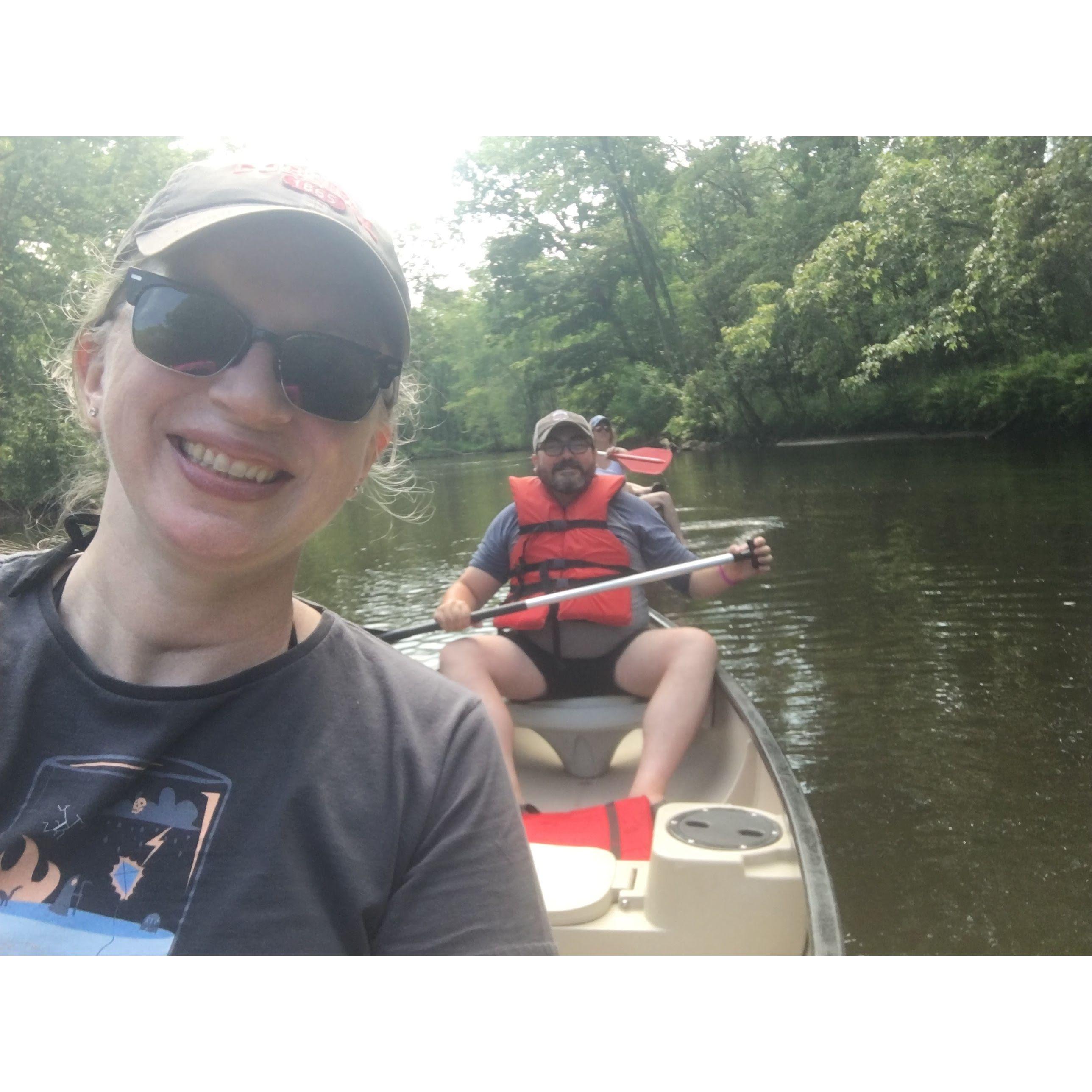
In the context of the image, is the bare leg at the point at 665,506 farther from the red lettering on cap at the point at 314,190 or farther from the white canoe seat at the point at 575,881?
the red lettering on cap at the point at 314,190

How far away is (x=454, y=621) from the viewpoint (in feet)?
7.22

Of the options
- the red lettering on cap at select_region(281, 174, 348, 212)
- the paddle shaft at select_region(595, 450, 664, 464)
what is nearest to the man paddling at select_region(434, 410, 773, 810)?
the red lettering on cap at select_region(281, 174, 348, 212)

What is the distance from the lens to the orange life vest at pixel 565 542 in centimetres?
226

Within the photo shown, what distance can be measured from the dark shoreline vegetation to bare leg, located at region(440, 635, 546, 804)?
461mm

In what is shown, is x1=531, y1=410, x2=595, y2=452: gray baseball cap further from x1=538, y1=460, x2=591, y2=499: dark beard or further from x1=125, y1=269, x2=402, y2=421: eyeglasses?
x1=125, y1=269, x2=402, y2=421: eyeglasses

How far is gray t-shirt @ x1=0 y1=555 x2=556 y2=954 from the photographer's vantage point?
520mm

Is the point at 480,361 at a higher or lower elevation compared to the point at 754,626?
higher

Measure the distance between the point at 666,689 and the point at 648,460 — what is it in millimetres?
2711

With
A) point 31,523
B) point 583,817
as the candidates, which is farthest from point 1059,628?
point 31,523

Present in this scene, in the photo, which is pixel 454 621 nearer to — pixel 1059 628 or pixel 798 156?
pixel 798 156

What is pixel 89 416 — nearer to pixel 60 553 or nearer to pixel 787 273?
pixel 60 553

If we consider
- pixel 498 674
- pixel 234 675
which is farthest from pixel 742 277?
pixel 234 675

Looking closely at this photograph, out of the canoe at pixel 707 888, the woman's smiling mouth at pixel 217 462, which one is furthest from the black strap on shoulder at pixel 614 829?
the woman's smiling mouth at pixel 217 462
